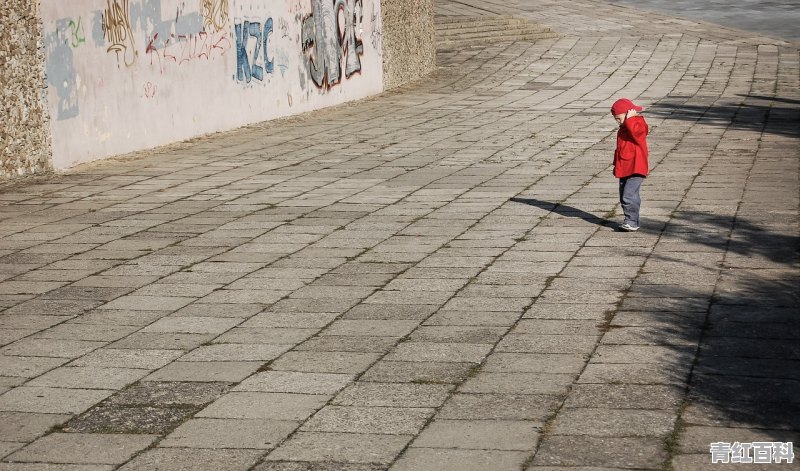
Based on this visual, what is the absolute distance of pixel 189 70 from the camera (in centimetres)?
1538

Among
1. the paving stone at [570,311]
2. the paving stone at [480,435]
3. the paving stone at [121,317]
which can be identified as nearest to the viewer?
the paving stone at [480,435]

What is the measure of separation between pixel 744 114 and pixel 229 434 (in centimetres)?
1383

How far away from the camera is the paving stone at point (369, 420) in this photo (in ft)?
Answer: 16.8

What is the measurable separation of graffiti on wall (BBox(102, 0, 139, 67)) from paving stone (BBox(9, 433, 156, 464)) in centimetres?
931

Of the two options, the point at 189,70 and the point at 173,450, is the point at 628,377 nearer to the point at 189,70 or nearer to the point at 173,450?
the point at 173,450

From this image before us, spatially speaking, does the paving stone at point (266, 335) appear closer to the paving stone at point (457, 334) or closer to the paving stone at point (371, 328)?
the paving stone at point (371, 328)

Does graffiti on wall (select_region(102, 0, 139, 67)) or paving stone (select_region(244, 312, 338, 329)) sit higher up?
graffiti on wall (select_region(102, 0, 139, 67))

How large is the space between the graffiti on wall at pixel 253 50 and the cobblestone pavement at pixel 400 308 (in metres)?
2.33

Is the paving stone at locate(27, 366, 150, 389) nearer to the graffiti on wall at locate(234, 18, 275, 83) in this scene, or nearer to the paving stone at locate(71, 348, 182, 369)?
the paving stone at locate(71, 348, 182, 369)

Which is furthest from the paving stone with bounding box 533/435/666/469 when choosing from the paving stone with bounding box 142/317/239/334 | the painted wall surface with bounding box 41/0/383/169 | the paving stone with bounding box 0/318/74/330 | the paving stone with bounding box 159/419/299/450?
the painted wall surface with bounding box 41/0/383/169

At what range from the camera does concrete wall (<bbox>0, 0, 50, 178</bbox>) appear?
12141 mm

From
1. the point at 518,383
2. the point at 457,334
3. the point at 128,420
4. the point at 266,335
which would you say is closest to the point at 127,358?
the point at 266,335

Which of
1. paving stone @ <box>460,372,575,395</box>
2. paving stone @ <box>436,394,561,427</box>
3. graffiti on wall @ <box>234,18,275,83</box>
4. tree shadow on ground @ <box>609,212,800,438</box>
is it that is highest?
graffiti on wall @ <box>234,18,275,83</box>

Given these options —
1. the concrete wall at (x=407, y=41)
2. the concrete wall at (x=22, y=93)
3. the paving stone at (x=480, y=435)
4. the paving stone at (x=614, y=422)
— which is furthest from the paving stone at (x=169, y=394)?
the concrete wall at (x=407, y=41)
